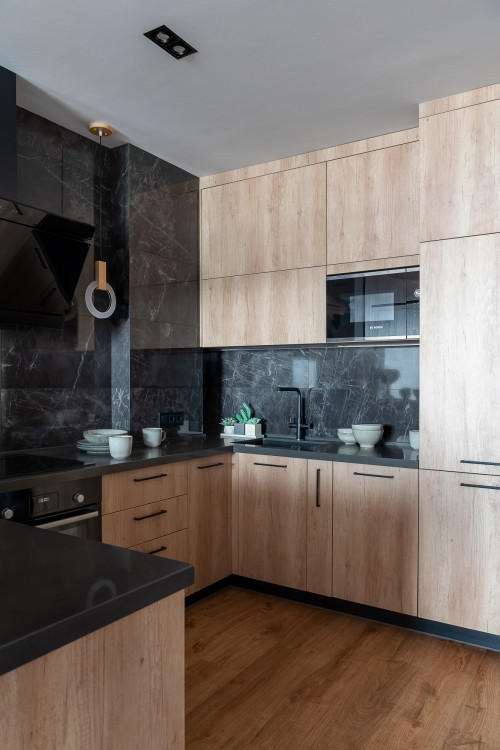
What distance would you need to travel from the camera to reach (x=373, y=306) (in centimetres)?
309

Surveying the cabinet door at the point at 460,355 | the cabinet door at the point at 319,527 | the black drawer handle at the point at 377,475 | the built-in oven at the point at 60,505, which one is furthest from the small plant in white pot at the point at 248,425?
the built-in oven at the point at 60,505

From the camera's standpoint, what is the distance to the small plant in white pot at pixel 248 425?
3.76 metres

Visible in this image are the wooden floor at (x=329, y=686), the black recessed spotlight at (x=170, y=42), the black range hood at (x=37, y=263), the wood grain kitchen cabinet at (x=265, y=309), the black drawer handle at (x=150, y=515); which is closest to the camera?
the wooden floor at (x=329, y=686)

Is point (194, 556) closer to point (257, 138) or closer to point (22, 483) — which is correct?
point (22, 483)

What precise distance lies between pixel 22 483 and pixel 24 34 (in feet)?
5.80

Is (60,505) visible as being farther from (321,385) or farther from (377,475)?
(321,385)

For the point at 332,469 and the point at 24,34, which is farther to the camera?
the point at 332,469

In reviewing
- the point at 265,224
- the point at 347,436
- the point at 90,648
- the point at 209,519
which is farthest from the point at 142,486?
the point at 90,648

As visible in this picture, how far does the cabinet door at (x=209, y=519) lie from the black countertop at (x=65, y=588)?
75.7 inches

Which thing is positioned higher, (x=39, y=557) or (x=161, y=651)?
(x=39, y=557)

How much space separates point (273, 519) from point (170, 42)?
2.42 meters

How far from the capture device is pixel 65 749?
0.84 meters

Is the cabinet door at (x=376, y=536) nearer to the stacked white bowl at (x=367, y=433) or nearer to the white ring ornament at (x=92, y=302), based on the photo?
the stacked white bowl at (x=367, y=433)

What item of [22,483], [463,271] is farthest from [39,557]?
[463,271]
